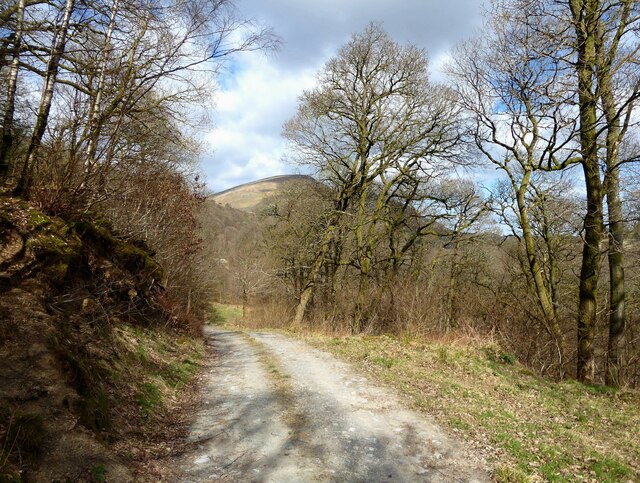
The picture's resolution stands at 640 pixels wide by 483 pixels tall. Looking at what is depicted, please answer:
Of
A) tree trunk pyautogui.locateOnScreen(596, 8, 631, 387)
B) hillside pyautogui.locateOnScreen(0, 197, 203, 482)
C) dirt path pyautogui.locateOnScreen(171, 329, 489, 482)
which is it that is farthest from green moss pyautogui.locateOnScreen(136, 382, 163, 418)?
tree trunk pyautogui.locateOnScreen(596, 8, 631, 387)

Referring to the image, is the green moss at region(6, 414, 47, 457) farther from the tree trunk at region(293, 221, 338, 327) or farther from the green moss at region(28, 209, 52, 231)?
the tree trunk at region(293, 221, 338, 327)

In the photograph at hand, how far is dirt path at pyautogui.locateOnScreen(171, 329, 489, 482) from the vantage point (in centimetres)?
462

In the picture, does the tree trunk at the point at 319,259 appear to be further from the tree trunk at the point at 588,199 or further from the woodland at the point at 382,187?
the tree trunk at the point at 588,199

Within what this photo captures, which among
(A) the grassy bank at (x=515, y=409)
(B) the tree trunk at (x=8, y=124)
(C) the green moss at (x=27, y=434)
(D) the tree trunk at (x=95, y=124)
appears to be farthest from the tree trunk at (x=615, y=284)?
(B) the tree trunk at (x=8, y=124)

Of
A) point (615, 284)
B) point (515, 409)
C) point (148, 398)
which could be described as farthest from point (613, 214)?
point (148, 398)

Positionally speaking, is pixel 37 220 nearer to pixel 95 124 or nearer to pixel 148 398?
pixel 95 124

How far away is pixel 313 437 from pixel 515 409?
145 inches

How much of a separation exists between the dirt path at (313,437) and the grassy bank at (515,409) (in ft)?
1.68

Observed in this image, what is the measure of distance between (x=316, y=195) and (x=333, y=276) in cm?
440

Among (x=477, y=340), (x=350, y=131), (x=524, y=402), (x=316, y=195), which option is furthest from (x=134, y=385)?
(x=316, y=195)

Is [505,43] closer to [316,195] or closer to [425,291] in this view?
[425,291]

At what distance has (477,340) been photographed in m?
12.2

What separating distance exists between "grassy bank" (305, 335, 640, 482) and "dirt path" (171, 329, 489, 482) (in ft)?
1.68

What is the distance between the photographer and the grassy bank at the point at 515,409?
4957 millimetres
